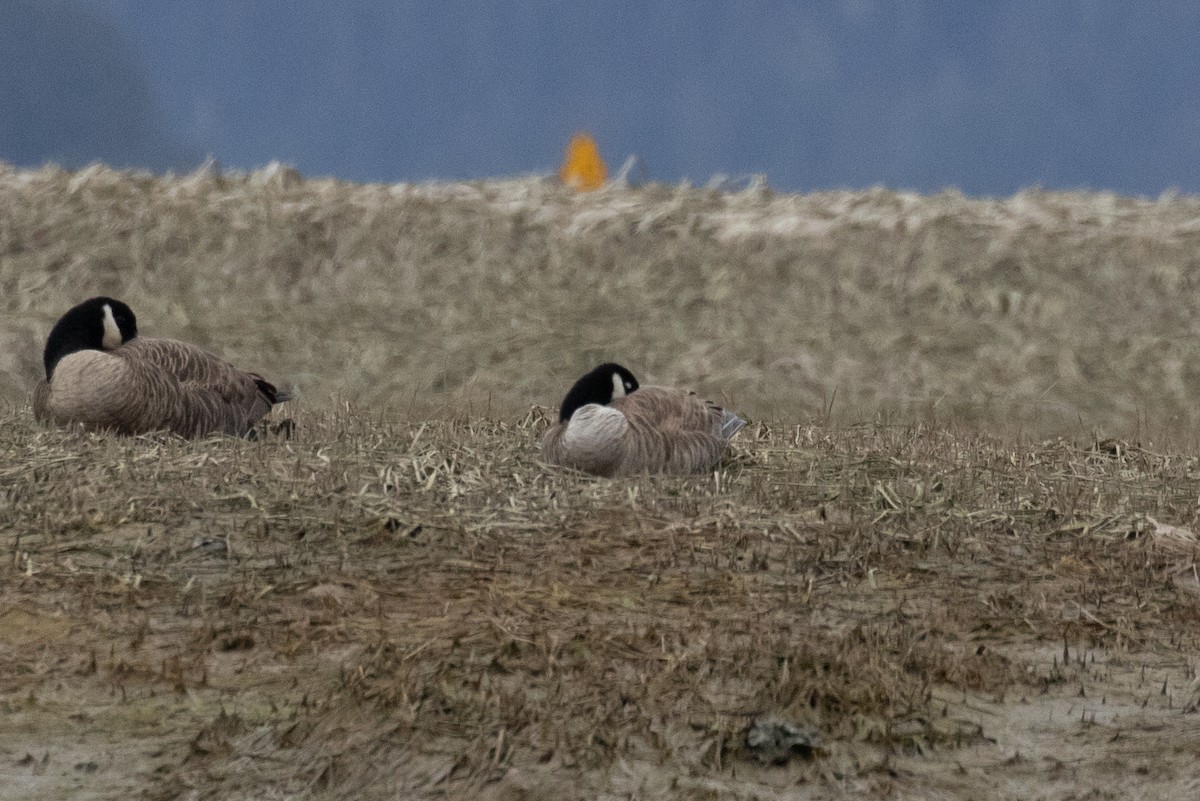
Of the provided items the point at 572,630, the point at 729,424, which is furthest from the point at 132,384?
the point at 572,630

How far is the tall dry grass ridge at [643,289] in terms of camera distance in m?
17.2

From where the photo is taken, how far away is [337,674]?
279 inches

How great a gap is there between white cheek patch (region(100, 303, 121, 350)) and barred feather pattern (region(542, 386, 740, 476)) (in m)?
3.82

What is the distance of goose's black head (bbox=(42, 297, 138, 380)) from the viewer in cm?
1261

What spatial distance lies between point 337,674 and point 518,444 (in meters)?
5.36

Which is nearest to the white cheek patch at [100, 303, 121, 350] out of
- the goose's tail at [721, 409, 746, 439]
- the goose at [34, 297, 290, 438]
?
the goose at [34, 297, 290, 438]

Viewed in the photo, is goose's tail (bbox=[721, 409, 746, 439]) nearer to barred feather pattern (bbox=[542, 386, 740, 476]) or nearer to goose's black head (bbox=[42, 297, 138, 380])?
barred feather pattern (bbox=[542, 386, 740, 476])

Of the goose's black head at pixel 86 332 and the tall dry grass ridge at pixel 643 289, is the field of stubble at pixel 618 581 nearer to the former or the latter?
the tall dry grass ridge at pixel 643 289

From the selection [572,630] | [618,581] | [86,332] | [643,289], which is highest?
[643,289]

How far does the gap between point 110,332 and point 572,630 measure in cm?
654

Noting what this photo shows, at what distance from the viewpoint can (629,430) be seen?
10.8 metres

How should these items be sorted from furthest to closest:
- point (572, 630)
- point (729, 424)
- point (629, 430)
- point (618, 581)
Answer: point (729, 424) < point (629, 430) < point (618, 581) < point (572, 630)

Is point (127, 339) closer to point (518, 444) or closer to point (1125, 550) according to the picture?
point (518, 444)

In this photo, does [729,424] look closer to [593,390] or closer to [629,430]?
[593,390]
